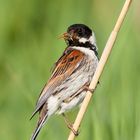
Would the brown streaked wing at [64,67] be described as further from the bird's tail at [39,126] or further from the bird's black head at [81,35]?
the bird's tail at [39,126]

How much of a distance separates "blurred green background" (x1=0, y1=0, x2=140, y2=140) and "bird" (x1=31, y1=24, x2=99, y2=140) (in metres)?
0.10

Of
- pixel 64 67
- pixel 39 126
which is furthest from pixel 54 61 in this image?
pixel 39 126

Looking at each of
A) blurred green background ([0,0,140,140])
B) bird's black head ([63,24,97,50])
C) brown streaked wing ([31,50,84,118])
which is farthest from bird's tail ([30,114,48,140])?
bird's black head ([63,24,97,50])

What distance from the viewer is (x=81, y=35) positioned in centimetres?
510

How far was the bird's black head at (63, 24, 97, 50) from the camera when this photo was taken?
16.6 ft

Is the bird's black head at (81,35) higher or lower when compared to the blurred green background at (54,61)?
higher

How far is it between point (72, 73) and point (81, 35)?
0.26 m

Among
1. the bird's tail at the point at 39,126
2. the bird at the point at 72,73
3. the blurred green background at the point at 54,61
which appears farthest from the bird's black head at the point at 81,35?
the bird's tail at the point at 39,126

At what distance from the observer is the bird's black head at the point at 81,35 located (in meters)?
5.06

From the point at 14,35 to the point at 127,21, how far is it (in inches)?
48.7

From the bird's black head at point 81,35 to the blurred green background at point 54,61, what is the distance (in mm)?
183

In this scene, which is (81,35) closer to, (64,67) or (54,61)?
(64,67)

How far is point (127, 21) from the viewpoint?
523cm

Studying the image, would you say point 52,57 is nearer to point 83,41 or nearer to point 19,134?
point 83,41
